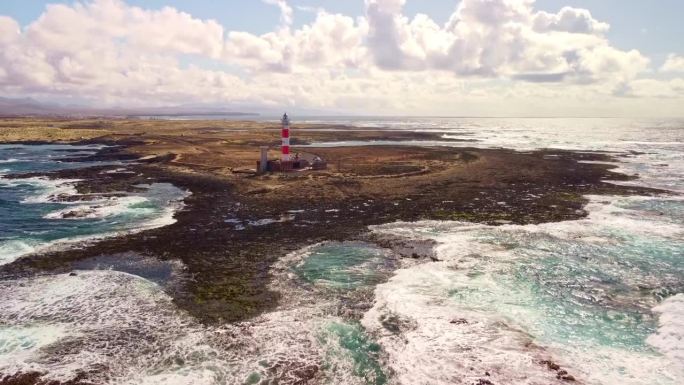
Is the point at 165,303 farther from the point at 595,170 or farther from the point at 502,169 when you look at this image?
the point at 595,170

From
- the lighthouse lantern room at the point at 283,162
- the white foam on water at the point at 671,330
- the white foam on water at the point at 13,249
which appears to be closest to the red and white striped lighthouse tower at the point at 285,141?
the lighthouse lantern room at the point at 283,162

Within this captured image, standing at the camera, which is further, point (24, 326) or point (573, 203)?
point (573, 203)

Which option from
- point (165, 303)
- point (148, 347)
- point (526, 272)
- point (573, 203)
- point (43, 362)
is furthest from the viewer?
point (573, 203)

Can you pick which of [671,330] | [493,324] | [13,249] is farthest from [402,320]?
[13,249]

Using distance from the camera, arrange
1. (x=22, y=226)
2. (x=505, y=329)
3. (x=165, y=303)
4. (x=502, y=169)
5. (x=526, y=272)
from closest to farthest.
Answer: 1. (x=505, y=329)
2. (x=165, y=303)
3. (x=526, y=272)
4. (x=22, y=226)
5. (x=502, y=169)

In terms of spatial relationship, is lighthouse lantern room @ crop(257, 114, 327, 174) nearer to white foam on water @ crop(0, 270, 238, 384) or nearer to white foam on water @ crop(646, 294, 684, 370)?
white foam on water @ crop(0, 270, 238, 384)

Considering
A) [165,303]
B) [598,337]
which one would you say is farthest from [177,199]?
[598,337]

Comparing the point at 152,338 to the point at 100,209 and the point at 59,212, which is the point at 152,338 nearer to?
the point at 100,209

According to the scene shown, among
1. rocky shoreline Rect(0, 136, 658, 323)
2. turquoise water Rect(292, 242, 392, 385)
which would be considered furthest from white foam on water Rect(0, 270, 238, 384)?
turquoise water Rect(292, 242, 392, 385)
